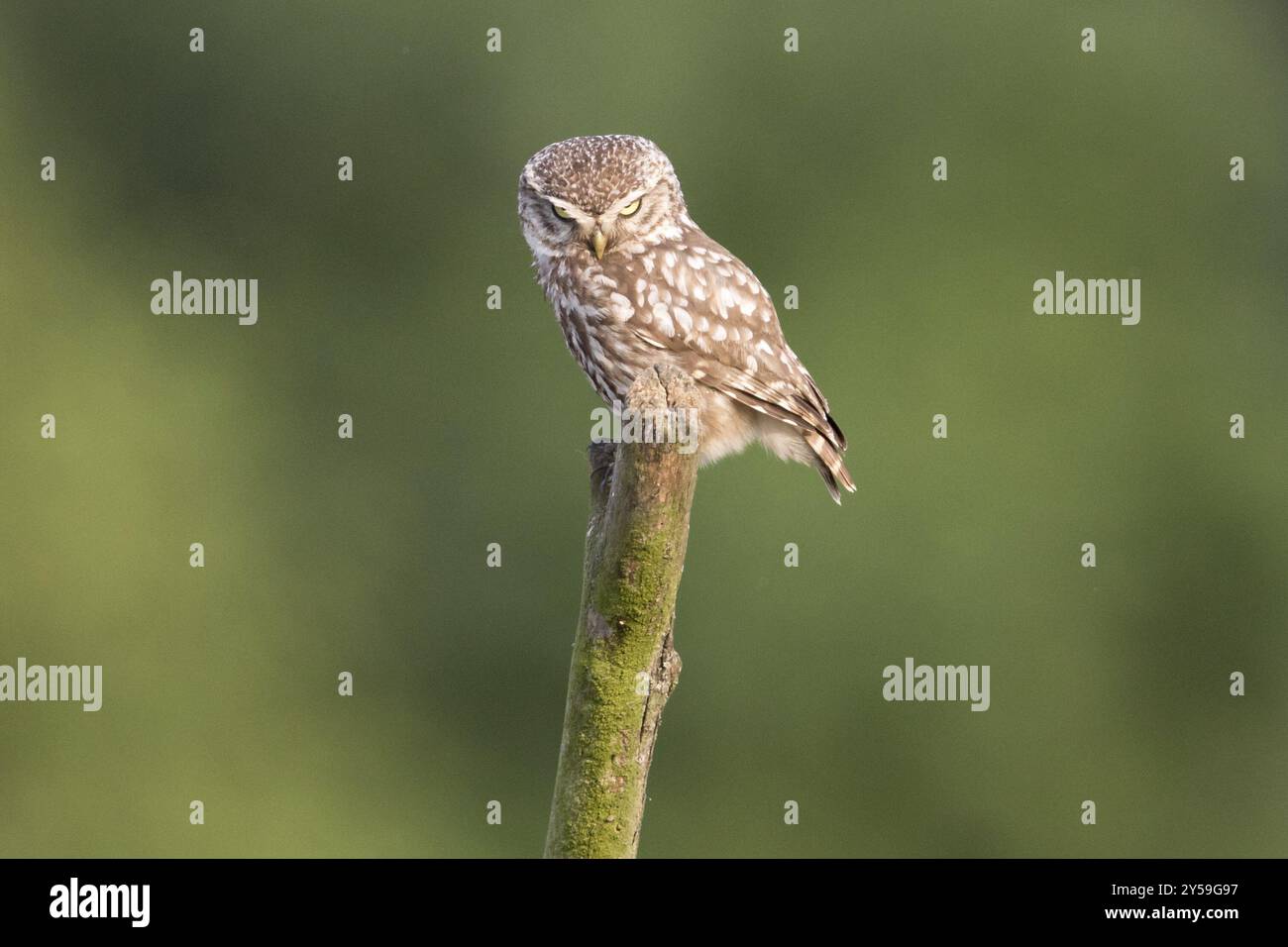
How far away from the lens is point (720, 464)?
1157cm

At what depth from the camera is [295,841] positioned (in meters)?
12.6

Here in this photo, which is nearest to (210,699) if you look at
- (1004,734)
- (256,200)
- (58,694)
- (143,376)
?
(58,694)

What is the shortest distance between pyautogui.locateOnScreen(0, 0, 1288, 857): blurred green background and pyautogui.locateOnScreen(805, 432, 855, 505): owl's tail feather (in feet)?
15.8

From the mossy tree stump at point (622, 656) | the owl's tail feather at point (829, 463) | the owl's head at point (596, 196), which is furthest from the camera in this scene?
the owl's tail feather at point (829, 463)

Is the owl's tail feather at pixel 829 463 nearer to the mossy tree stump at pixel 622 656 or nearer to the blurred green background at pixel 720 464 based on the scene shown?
the mossy tree stump at pixel 622 656

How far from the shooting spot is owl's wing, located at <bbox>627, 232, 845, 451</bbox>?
616cm

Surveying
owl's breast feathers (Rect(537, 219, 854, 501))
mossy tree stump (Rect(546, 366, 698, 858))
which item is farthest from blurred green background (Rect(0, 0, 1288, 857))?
mossy tree stump (Rect(546, 366, 698, 858))

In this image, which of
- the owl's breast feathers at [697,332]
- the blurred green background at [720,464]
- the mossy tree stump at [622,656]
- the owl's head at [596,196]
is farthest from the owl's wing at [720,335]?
the blurred green background at [720,464]

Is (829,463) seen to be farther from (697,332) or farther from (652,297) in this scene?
(652,297)

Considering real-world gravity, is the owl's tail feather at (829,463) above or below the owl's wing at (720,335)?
below

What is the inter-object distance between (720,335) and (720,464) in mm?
5408

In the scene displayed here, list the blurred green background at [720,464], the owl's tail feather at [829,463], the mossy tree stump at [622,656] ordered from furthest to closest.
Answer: the blurred green background at [720,464] < the owl's tail feather at [829,463] < the mossy tree stump at [622,656]

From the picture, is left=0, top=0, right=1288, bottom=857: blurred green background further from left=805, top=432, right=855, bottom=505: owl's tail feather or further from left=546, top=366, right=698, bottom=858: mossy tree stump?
left=546, top=366, right=698, bottom=858: mossy tree stump

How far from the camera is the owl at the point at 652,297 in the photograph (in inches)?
243
